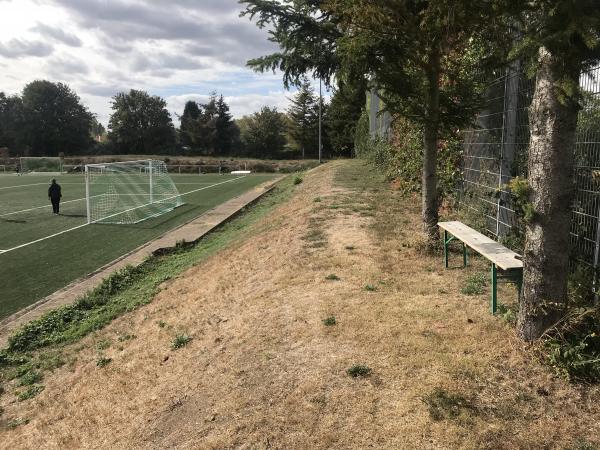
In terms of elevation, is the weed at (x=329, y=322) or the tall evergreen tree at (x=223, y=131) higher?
the tall evergreen tree at (x=223, y=131)

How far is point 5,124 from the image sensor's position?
73.6 m

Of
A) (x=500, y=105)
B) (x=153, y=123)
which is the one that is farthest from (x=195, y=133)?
(x=500, y=105)

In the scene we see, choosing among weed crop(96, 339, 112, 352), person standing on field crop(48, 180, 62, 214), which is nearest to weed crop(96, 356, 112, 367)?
weed crop(96, 339, 112, 352)

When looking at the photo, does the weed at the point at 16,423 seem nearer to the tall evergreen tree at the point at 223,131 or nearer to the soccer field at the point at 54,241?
the soccer field at the point at 54,241

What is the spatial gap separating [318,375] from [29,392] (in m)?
3.68

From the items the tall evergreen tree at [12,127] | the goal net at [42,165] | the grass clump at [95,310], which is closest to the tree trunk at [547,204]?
the grass clump at [95,310]

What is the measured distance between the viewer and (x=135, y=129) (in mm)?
75500

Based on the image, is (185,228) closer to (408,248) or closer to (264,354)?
(408,248)

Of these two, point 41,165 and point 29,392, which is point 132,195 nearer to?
point 29,392

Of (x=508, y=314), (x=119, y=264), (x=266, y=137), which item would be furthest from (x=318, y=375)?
(x=266, y=137)

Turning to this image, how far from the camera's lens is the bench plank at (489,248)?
4707 millimetres

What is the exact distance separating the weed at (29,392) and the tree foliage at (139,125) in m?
71.5

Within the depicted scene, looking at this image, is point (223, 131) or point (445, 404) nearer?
point (445, 404)

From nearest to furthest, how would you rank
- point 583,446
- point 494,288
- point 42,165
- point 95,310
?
point 583,446
point 494,288
point 95,310
point 42,165
